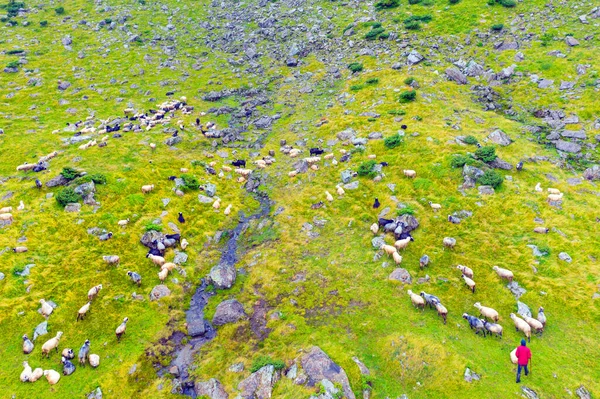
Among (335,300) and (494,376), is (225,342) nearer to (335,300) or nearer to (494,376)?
(335,300)

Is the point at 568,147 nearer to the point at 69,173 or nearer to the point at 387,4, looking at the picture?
the point at 69,173

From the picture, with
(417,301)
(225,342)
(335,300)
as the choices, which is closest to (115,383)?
(225,342)

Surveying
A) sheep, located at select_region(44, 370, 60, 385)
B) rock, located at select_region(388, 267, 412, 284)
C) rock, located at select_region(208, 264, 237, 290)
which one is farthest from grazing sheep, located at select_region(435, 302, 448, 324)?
sheep, located at select_region(44, 370, 60, 385)

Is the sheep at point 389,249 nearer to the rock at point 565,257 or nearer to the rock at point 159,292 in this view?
the rock at point 565,257

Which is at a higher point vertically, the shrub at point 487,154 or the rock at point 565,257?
the shrub at point 487,154

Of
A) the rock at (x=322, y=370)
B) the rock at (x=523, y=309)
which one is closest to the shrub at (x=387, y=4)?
the rock at (x=523, y=309)

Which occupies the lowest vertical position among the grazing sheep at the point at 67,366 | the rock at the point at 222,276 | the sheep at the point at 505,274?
the rock at the point at 222,276
